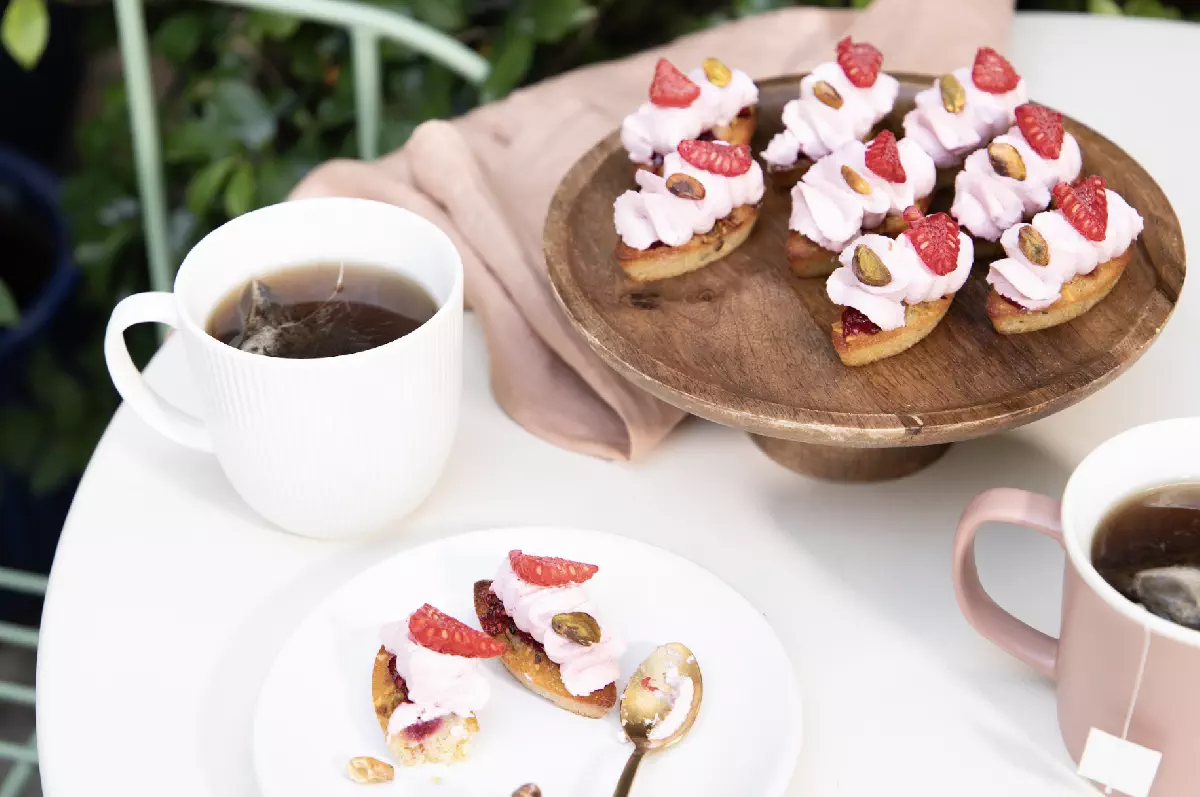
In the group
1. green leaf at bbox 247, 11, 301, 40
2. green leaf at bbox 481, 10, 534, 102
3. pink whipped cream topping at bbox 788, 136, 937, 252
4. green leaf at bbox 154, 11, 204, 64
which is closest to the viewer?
pink whipped cream topping at bbox 788, 136, 937, 252

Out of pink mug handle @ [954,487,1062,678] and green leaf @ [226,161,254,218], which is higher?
pink mug handle @ [954,487,1062,678]

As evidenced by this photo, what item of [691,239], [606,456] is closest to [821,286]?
[691,239]

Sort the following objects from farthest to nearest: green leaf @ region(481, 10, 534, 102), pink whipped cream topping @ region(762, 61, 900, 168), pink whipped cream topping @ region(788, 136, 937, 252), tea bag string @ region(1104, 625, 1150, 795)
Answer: green leaf @ region(481, 10, 534, 102) < pink whipped cream topping @ region(762, 61, 900, 168) < pink whipped cream topping @ region(788, 136, 937, 252) < tea bag string @ region(1104, 625, 1150, 795)

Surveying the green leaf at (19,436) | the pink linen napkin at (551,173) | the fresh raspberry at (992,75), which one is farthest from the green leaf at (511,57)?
the green leaf at (19,436)

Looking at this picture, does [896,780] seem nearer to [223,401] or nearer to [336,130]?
[223,401]

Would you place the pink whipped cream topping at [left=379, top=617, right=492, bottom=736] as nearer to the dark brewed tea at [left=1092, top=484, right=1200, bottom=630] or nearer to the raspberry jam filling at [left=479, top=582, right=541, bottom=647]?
the raspberry jam filling at [left=479, top=582, right=541, bottom=647]

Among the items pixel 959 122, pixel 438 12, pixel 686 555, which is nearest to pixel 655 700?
pixel 686 555

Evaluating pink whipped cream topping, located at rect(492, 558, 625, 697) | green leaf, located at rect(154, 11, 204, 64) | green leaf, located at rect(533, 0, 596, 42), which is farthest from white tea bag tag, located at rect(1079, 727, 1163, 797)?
green leaf, located at rect(154, 11, 204, 64)
